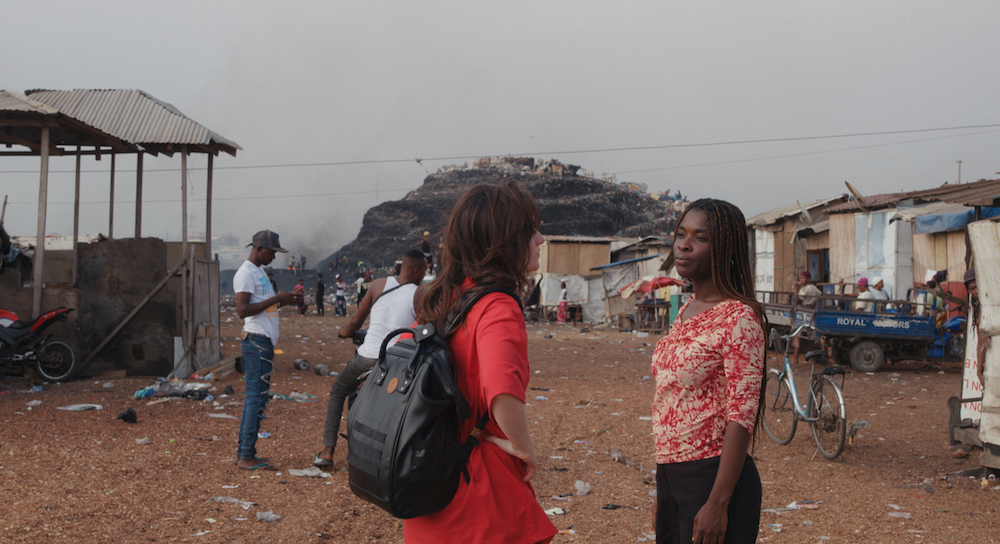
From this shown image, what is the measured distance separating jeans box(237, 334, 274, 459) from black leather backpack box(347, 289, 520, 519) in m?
3.52

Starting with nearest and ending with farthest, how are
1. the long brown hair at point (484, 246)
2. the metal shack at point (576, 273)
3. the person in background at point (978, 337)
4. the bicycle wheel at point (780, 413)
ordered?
the long brown hair at point (484, 246)
the person in background at point (978, 337)
the bicycle wheel at point (780, 413)
the metal shack at point (576, 273)

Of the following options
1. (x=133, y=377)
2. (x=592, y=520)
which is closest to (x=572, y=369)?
(x=133, y=377)

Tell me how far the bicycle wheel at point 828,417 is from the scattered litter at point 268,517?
435 cm

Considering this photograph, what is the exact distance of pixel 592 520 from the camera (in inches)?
168

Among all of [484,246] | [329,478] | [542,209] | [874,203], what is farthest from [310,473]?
[542,209]

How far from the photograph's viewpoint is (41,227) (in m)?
A: 8.53

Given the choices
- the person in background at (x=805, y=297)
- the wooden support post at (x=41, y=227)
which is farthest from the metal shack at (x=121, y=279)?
the person in background at (x=805, y=297)

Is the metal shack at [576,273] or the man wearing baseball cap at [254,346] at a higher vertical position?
the metal shack at [576,273]

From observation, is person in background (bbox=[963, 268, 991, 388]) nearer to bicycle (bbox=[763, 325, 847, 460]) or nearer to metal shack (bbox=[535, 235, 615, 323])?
bicycle (bbox=[763, 325, 847, 460])

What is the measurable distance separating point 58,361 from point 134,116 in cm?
→ 398

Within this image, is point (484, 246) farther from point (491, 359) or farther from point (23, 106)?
point (23, 106)

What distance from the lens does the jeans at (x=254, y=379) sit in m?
4.96

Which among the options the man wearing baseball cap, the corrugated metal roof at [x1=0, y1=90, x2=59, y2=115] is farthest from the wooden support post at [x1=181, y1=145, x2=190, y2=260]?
the man wearing baseball cap

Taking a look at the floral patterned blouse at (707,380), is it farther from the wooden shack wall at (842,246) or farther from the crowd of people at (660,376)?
the wooden shack wall at (842,246)
